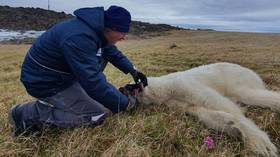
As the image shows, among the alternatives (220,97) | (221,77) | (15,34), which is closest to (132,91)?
(220,97)

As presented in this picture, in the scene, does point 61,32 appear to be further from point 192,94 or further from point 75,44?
point 192,94

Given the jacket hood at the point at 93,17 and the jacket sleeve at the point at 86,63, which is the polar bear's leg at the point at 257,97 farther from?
the jacket hood at the point at 93,17

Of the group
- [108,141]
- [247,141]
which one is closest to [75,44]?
[108,141]

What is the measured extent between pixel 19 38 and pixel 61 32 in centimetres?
2816

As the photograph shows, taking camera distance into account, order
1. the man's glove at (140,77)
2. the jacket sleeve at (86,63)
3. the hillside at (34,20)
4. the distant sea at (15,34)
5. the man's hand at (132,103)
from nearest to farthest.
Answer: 1. the jacket sleeve at (86,63)
2. the man's hand at (132,103)
3. the man's glove at (140,77)
4. the distant sea at (15,34)
5. the hillside at (34,20)

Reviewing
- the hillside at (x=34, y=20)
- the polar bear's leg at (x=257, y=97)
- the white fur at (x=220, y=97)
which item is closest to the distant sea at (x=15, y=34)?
the hillside at (x=34, y=20)

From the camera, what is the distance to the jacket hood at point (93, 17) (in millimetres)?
4344

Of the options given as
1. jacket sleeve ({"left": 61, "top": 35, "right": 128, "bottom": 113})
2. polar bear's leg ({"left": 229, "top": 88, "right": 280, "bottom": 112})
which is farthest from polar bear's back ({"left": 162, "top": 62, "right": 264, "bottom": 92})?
jacket sleeve ({"left": 61, "top": 35, "right": 128, "bottom": 113})

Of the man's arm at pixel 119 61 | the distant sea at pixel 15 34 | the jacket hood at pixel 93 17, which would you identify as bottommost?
the distant sea at pixel 15 34

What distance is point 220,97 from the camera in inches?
205

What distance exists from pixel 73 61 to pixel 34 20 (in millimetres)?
39463

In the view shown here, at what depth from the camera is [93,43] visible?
4273 millimetres

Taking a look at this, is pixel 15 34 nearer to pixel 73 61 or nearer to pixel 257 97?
pixel 257 97

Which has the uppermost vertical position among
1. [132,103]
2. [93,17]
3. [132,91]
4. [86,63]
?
[93,17]
